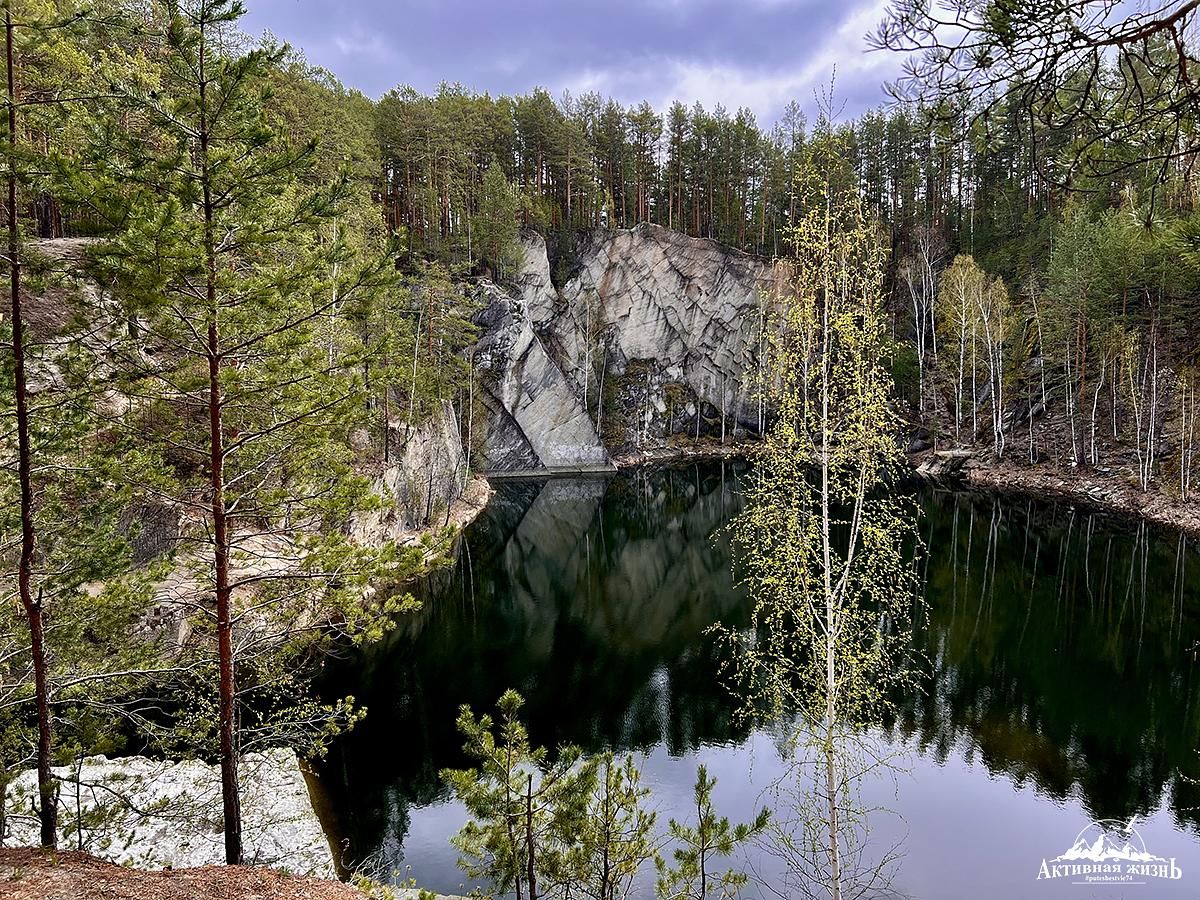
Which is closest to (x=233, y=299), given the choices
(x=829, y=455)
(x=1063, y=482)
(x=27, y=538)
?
(x=27, y=538)

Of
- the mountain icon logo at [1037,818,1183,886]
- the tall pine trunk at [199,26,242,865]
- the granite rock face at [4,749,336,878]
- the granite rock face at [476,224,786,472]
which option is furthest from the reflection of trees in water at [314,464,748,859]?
the granite rock face at [476,224,786,472]

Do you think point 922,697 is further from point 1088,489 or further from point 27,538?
point 1088,489

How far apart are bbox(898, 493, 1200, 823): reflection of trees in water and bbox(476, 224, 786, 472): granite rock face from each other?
1079 inches

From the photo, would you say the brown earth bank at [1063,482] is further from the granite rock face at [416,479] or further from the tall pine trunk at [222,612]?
the tall pine trunk at [222,612]

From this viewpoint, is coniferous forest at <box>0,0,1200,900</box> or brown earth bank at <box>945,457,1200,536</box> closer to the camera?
coniferous forest at <box>0,0,1200,900</box>

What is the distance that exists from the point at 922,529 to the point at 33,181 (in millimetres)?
31349

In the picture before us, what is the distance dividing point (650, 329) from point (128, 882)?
49.8 m

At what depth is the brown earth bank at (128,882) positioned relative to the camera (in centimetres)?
538

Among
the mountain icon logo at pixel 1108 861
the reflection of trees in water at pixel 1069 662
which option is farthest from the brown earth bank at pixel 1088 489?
the mountain icon logo at pixel 1108 861

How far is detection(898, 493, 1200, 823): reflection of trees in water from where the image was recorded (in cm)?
1243

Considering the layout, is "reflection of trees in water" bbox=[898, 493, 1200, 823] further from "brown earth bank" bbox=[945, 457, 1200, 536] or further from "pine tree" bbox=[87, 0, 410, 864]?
"pine tree" bbox=[87, 0, 410, 864]

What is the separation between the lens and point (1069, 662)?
54.4 feet

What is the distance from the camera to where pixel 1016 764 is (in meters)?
12.6

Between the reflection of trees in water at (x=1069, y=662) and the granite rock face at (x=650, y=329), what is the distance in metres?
27.4
